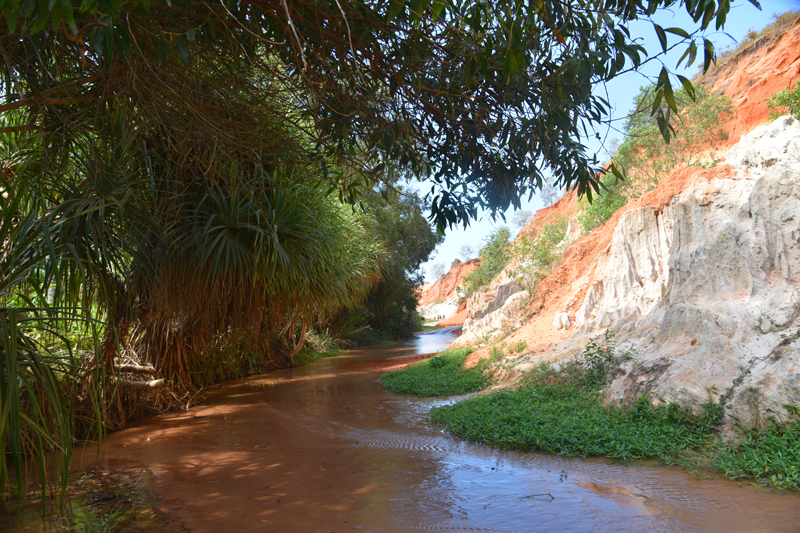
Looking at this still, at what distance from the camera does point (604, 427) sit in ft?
18.1

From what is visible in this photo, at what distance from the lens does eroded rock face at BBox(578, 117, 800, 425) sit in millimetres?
4992

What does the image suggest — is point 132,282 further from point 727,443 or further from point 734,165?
point 734,165

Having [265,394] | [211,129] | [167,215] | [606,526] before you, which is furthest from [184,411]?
[606,526]

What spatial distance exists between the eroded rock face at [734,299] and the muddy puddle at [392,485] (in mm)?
1430

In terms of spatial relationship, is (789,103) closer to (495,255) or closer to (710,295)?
(710,295)

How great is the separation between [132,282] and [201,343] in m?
2.52

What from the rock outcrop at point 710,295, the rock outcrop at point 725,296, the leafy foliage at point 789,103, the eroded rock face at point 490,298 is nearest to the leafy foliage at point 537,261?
the rock outcrop at point 710,295

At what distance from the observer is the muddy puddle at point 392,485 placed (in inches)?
141

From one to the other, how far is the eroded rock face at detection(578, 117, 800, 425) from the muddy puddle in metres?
1.43

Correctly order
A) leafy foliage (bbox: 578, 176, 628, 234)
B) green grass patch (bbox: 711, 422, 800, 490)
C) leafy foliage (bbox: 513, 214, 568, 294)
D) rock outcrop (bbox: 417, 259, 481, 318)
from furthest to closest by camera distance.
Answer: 1. rock outcrop (bbox: 417, 259, 481, 318)
2. leafy foliage (bbox: 578, 176, 628, 234)
3. leafy foliage (bbox: 513, 214, 568, 294)
4. green grass patch (bbox: 711, 422, 800, 490)

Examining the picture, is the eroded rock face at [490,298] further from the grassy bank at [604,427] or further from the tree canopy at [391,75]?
the tree canopy at [391,75]

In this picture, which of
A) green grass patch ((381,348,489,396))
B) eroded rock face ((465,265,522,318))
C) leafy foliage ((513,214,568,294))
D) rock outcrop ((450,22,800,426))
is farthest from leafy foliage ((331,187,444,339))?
rock outcrop ((450,22,800,426))

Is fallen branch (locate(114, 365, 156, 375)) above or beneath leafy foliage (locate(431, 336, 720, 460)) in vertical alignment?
above

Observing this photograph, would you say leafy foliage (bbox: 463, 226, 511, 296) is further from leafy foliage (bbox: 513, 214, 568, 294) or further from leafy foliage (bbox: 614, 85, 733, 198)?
leafy foliage (bbox: 513, 214, 568, 294)
